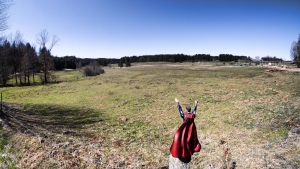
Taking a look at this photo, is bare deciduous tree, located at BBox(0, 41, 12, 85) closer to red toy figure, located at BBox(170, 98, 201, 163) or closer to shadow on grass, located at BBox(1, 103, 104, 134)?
shadow on grass, located at BBox(1, 103, 104, 134)

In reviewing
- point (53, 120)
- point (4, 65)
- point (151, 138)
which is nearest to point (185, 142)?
point (151, 138)

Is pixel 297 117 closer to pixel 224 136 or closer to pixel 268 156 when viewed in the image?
pixel 224 136

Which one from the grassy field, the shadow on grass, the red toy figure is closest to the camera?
the red toy figure

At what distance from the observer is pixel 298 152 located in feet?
25.1

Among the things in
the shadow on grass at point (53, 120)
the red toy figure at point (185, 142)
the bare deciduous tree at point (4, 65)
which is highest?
the bare deciduous tree at point (4, 65)

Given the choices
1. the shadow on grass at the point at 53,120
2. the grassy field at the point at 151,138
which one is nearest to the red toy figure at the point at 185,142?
the grassy field at the point at 151,138

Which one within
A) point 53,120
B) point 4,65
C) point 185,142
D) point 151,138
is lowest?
point 151,138

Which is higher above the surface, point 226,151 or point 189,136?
point 189,136

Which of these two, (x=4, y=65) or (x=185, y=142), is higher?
(x=4, y=65)

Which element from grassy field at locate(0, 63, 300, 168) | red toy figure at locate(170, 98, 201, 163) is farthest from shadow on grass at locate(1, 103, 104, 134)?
red toy figure at locate(170, 98, 201, 163)

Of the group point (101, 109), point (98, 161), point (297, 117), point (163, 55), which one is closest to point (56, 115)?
point (101, 109)

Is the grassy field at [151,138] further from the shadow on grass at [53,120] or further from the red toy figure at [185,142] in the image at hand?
the red toy figure at [185,142]

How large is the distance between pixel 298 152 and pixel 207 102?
11.9m

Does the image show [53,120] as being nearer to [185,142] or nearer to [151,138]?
[151,138]
